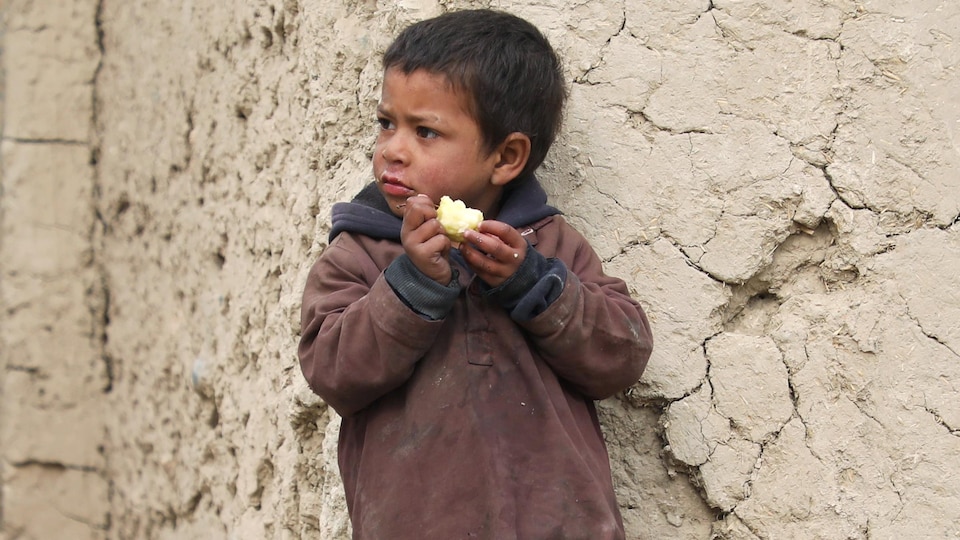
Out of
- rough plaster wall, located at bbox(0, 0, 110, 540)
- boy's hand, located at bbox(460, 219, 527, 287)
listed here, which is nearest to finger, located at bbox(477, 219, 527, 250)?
Answer: boy's hand, located at bbox(460, 219, 527, 287)

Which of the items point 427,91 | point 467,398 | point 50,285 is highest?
point 427,91

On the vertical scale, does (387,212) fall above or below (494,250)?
below

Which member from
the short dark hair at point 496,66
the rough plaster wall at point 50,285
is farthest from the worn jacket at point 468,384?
the rough plaster wall at point 50,285

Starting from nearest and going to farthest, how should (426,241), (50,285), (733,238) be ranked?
1. (426,241)
2. (733,238)
3. (50,285)

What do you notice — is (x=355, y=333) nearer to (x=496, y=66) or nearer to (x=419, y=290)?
(x=419, y=290)

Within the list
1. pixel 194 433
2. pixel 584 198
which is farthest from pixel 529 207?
pixel 194 433

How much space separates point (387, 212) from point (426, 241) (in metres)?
0.28

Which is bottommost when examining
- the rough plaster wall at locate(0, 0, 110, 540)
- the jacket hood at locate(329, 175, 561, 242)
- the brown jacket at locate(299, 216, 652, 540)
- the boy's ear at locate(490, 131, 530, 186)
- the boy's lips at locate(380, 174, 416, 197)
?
the rough plaster wall at locate(0, 0, 110, 540)

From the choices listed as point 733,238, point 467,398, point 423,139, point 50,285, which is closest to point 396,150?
point 423,139

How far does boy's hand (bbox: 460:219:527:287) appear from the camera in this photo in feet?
6.50

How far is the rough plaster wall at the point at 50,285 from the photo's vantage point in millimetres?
4668

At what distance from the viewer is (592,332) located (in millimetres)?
2102

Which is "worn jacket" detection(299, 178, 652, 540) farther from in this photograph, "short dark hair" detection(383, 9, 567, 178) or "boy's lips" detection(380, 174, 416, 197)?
"short dark hair" detection(383, 9, 567, 178)

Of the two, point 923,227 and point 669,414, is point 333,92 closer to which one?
point 669,414
